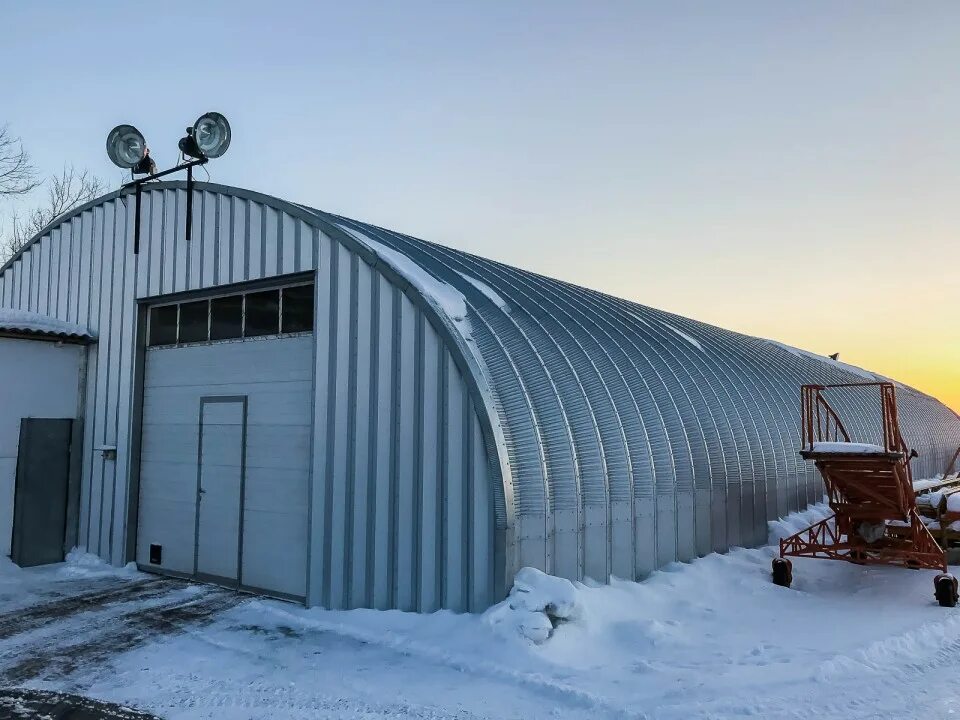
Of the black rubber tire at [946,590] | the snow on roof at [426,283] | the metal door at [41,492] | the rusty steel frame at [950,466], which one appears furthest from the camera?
the rusty steel frame at [950,466]

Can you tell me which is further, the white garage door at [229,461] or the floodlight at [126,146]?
the floodlight at [126,146]

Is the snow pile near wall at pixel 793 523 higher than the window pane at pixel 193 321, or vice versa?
the window pane at pixel 193 321

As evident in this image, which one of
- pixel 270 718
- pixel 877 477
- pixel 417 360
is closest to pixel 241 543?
pixel 417 360

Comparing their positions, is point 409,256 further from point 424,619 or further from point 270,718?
point 270,718

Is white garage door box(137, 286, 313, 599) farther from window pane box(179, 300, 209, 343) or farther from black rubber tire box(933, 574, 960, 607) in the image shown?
black rubber tire box(933, 574, 960, 607)

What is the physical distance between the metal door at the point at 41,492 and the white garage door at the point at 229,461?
1.78m

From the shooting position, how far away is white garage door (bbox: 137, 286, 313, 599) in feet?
36.2

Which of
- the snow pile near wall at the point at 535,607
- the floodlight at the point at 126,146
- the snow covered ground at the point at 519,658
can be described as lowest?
the snow covered ground at the point at 519,658

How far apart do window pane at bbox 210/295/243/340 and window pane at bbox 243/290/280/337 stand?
0.76 feet

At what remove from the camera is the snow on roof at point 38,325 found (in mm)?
12954

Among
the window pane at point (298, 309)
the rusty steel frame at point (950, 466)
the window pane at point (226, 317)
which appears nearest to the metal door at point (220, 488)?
the window pane at point (226, 317)

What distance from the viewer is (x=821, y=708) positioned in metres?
6.97

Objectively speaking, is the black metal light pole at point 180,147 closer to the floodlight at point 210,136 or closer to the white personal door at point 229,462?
the floodlight at point 210,136

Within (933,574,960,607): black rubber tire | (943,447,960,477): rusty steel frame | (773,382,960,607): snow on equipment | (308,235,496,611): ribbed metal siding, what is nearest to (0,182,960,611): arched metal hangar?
(308,235,496,611): ribbed metal siding
